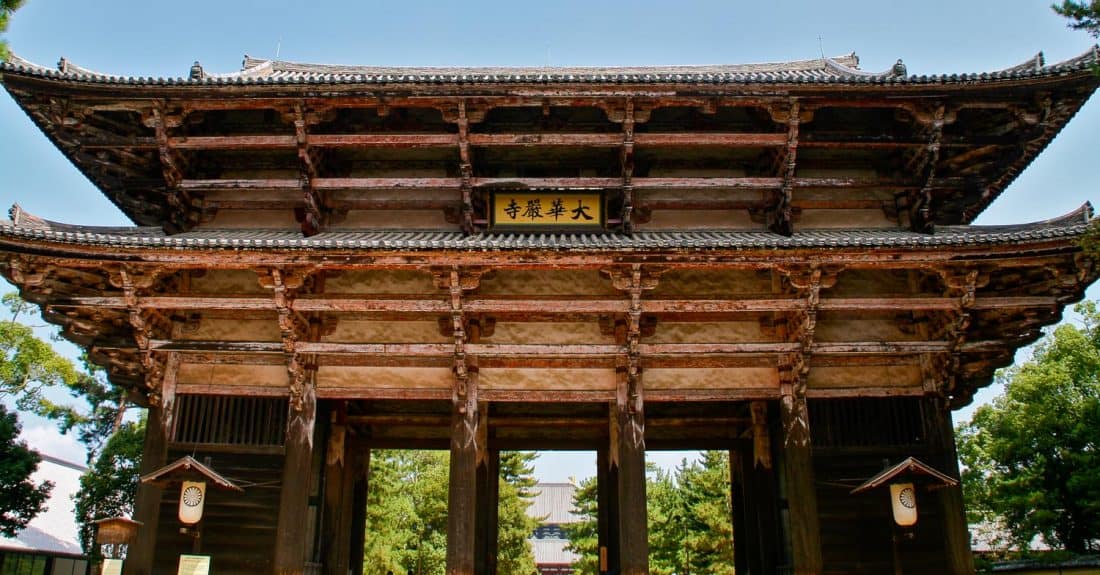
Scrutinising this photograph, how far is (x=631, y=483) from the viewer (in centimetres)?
1120

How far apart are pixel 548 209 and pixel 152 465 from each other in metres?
7.40

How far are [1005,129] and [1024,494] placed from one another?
44.8ft

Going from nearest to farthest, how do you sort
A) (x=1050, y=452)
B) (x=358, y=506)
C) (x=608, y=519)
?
(x=608, y=519)
(x=358, y=506)
(x=1050, y=452)

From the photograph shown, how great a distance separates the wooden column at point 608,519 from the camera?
13156 mm

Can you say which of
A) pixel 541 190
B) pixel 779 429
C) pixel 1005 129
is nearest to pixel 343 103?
pixel 541 190

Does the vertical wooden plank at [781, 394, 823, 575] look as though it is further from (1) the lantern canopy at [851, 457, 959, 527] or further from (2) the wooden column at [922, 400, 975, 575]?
(2) the wooden column at [922, 400, 975, 575]

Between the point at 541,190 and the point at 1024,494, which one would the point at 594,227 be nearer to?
the point at 541,190

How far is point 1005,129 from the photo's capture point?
12.3m

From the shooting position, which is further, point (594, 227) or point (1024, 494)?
point (1024, 494)

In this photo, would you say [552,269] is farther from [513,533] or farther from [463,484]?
[513,533]

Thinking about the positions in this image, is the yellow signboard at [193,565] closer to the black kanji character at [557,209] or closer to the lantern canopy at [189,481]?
the lantern canopy at [189,481]

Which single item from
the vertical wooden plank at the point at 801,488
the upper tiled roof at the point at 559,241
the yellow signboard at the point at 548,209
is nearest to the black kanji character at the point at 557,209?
the yellow signboard at the point at 548,209

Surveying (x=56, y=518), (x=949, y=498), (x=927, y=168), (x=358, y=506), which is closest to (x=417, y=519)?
(x=358, y=506)

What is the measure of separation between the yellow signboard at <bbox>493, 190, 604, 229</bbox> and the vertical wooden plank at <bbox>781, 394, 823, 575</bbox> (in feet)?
14.2
